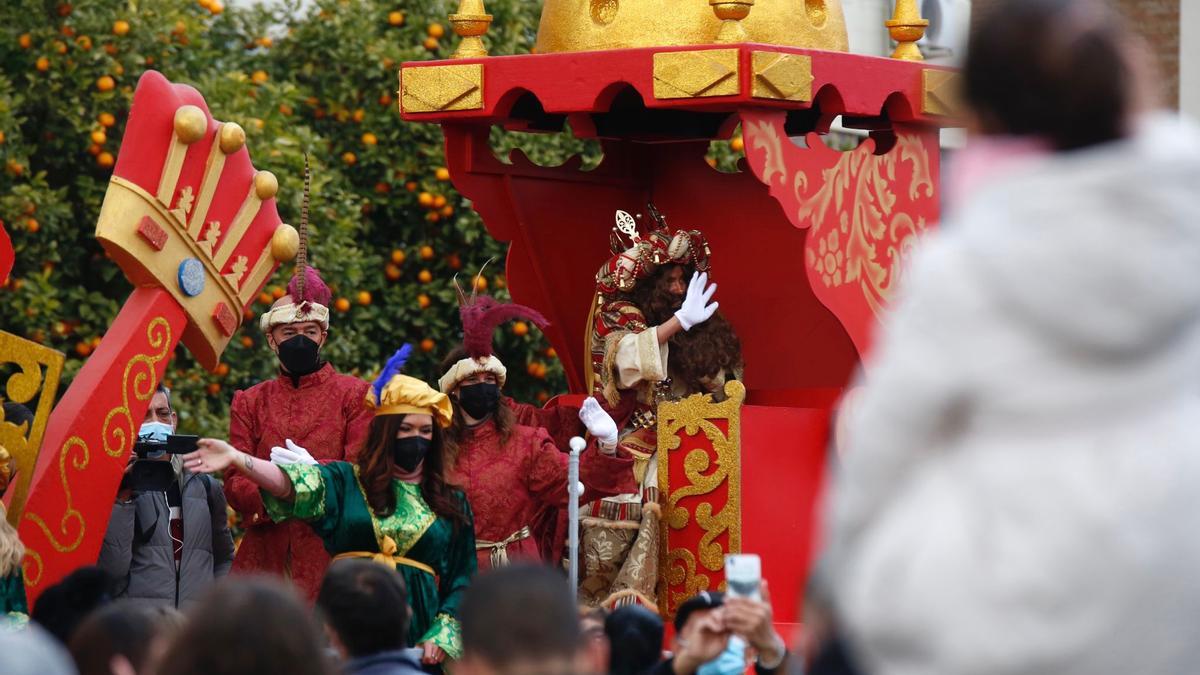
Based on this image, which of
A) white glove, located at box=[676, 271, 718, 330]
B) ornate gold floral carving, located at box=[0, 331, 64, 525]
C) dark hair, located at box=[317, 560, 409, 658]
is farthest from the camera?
white glove, located at box=[676, 271, 718, 330]

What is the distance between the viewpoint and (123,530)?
286 inches

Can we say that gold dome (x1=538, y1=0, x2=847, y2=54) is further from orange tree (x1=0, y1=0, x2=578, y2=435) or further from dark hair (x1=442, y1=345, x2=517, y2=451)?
orange tree (x1=0, y1=0, x2=578, y2=435)

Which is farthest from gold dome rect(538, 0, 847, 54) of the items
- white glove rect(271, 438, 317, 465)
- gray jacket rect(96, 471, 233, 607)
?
gray jacket rect(96, 471, 233, 607)

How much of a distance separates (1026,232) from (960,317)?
13cm

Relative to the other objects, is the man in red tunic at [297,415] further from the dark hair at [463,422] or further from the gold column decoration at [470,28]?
the gold column decoration at [470,28]

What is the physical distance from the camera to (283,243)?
7492mm

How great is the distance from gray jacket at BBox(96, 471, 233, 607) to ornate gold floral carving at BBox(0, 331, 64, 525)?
18.8 inches

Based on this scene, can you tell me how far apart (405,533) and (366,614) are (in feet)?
8.75

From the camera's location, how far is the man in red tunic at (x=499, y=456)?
25.2 ft

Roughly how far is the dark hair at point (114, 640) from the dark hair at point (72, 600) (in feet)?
3.12

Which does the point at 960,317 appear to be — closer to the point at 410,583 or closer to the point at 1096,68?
the point at 1096,68

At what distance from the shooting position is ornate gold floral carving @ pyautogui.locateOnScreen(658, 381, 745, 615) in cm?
771

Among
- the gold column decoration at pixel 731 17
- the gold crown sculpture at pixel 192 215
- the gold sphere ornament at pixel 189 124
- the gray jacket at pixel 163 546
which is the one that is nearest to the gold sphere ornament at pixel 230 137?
the gold crown sculpture at pixel 192 215

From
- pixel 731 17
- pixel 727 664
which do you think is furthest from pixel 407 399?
pixel 727 664
